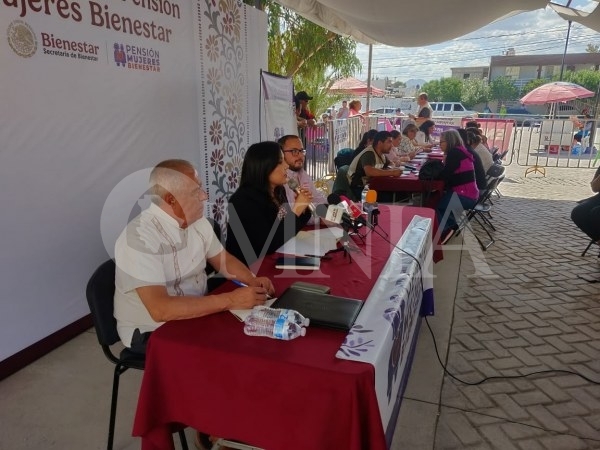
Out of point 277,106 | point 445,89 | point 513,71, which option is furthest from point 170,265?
point 513,71

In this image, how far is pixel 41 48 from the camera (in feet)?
7.62

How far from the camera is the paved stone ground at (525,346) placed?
2.02m

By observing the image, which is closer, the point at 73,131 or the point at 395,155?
the point at 73,131

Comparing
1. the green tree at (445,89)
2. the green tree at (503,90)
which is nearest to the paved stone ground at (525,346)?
the green tree at (503,90)

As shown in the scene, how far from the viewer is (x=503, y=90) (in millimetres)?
41906

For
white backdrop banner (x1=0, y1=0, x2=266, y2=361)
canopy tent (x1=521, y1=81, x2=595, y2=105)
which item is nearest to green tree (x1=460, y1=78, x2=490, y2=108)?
canopy tent (x1=521, y1=81, x2=595, y2=105)

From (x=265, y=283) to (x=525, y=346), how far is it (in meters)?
1.99

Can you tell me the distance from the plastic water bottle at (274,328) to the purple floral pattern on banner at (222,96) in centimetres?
276

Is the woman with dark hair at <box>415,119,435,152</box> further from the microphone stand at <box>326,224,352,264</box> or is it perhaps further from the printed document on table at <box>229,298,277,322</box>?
the printed document on table at <box>229,298,277,322</box>

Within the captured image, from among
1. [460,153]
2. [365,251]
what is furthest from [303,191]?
[460,153]

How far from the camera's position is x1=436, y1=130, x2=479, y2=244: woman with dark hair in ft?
14.5

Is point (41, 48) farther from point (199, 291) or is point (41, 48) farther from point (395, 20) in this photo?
point (395, 20)

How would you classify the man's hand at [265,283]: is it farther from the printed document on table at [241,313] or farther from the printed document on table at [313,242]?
the printed document on table at [313,242]

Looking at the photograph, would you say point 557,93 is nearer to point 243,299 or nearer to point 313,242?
point 313,242
